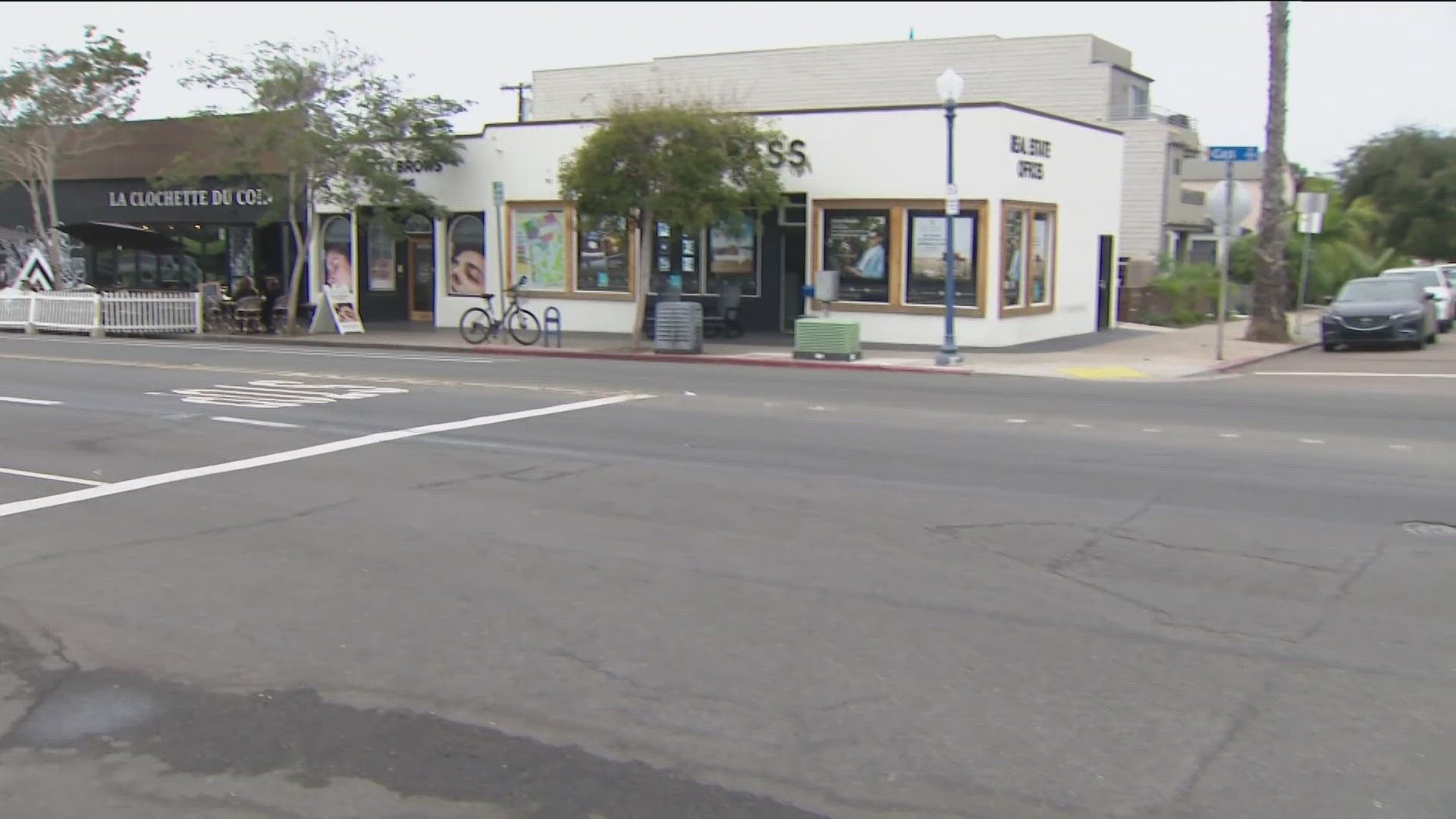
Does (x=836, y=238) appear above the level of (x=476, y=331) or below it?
above

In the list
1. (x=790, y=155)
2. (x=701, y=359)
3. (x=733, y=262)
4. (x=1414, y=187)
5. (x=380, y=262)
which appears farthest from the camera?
(x=1414, y=187)

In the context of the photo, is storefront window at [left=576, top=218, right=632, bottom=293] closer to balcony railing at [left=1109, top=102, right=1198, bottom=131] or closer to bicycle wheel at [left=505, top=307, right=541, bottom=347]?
bicycle wheel at [left=505, top=307, right=541, bottom=347]

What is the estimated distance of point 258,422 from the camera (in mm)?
13102

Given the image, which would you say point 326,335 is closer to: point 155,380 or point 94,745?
point 155,380

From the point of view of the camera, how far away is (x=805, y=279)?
25.6 meters

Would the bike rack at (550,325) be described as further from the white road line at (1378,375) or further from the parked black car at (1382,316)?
the parked black car at (1382,316)

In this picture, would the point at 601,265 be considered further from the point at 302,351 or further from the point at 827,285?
the point at 302,351

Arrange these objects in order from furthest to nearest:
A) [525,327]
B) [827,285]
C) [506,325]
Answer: [525,327] < [506,325] < [827,285]

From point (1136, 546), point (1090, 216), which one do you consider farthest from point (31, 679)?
point (1090, 216)

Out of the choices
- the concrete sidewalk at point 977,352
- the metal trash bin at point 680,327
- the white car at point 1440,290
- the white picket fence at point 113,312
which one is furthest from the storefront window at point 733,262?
the white car at point 1440,290

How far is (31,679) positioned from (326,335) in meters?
23.2

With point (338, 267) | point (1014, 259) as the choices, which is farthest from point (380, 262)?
point (1014, 259)

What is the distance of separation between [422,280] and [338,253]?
236cm

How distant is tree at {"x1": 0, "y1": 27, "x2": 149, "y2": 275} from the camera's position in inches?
1184
